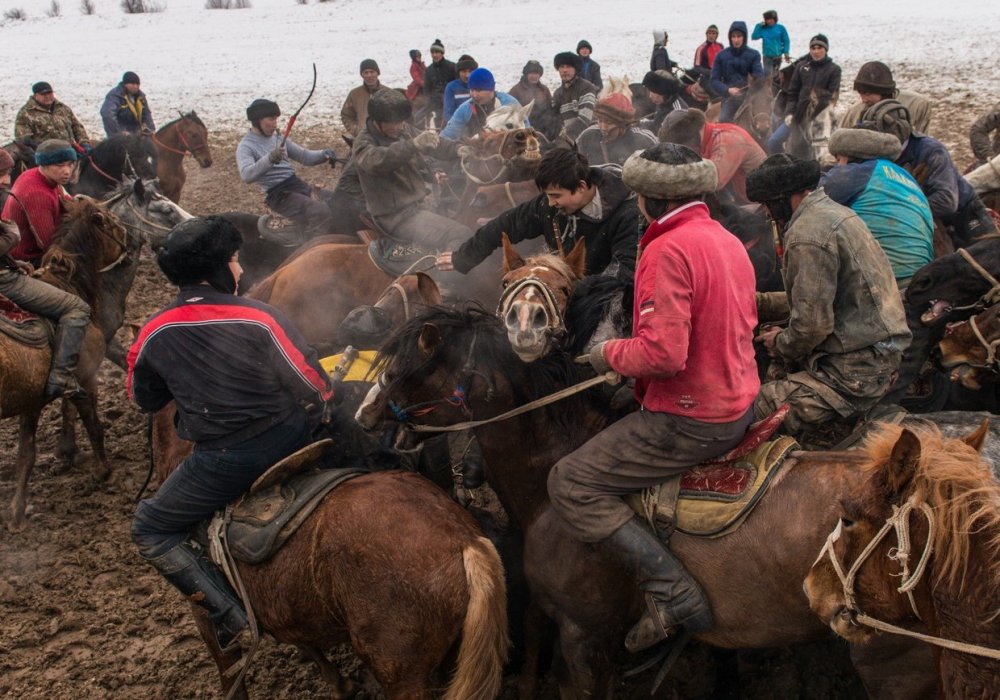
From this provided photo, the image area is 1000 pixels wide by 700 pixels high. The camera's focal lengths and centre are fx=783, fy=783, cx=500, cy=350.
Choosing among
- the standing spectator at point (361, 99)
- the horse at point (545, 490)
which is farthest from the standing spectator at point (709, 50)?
the horse at point (545, 490)

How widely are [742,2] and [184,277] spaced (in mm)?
39534

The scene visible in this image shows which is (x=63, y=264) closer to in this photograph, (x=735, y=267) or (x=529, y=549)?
(x=529, y=549)

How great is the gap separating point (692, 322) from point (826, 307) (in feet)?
3.02

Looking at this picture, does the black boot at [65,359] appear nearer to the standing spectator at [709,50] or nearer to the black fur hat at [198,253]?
the black fur hat at [198,253]

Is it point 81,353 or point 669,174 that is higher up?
point 669,174

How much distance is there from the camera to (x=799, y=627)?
3375 mm

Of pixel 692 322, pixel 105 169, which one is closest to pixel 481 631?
pixel 692 322

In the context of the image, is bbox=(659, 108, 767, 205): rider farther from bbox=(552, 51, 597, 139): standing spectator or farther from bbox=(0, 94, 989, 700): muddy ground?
bbox=(0, 94, 989, 700): muddy ground

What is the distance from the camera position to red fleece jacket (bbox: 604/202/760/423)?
308 centimetres

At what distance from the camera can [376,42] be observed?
35250 mm

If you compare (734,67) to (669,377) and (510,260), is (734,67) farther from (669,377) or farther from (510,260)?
(669,377)

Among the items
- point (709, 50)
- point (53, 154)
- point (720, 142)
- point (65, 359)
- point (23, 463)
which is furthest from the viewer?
point (709, 50)

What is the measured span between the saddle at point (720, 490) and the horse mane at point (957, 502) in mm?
960

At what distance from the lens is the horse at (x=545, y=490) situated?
3.39 meters
